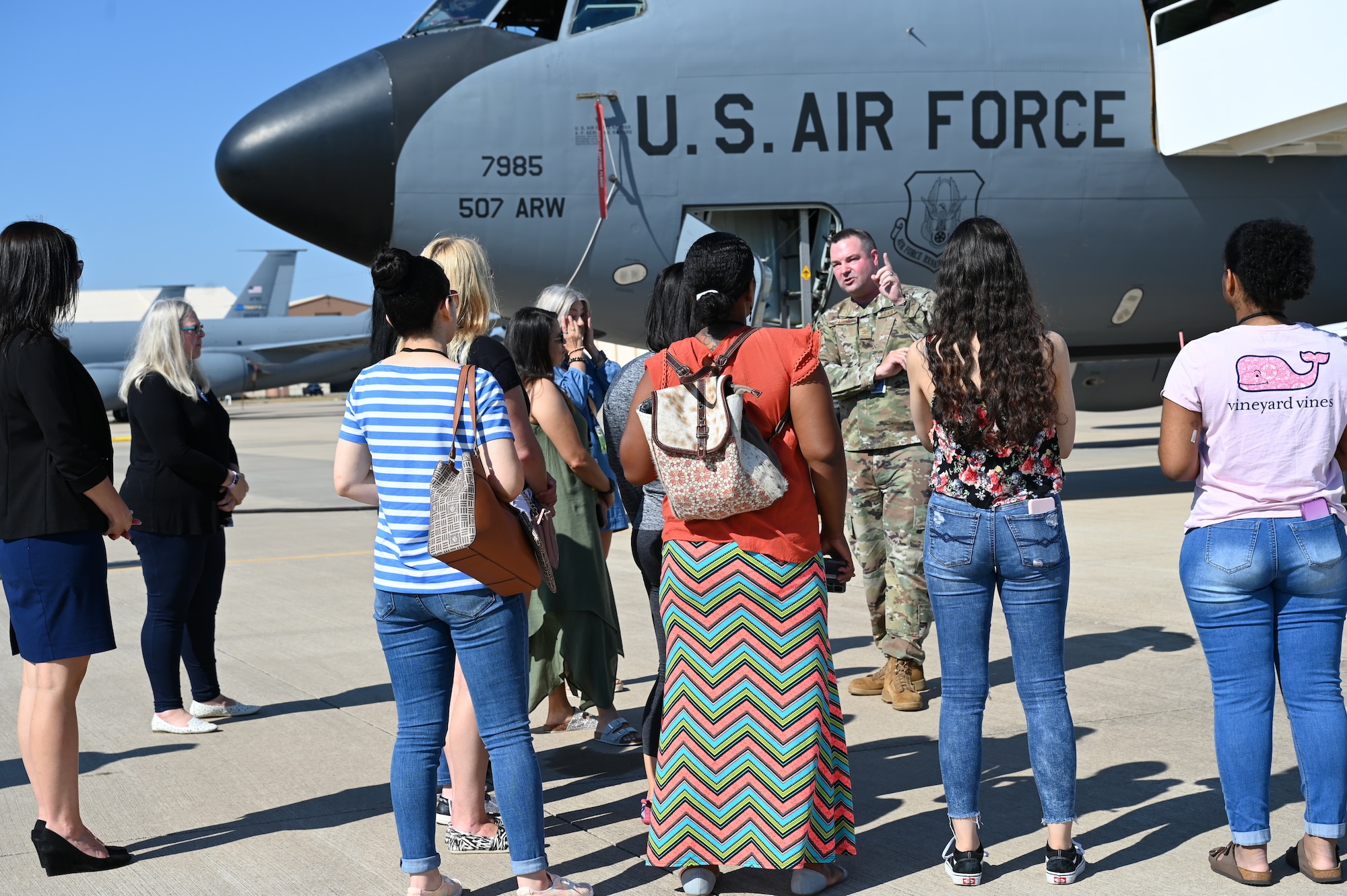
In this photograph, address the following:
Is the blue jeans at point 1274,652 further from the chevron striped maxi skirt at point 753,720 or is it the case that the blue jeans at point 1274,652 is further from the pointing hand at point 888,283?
the pointing hand at point 888,283

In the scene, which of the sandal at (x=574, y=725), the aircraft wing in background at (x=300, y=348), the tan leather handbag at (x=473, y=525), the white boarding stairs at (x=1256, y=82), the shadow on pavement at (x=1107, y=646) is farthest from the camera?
the aircraft wing in background at (x=300, y=348)

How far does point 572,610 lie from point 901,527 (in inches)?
62.3

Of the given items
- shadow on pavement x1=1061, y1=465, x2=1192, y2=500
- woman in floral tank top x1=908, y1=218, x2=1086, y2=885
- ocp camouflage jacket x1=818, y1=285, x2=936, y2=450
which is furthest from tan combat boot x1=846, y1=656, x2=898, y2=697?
shadow on pavement x1=1061, y1=465, x2=1192, y2=500

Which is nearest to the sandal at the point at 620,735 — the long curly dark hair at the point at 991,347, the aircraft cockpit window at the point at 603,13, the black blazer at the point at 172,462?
the black blazer at the point at 172,462

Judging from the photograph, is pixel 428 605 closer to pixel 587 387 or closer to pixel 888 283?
pixel 587 387

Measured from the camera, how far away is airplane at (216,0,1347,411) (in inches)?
360

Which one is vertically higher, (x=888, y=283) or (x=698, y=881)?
(x=888, y=283)

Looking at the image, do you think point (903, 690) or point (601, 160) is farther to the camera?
point (601, 160)

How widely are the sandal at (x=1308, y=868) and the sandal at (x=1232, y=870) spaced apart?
13cm

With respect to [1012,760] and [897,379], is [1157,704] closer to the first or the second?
[1012,760]

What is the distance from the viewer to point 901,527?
5441 millimetres

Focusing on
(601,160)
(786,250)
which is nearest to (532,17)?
(601,160)

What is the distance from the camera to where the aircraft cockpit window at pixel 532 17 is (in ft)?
31.3

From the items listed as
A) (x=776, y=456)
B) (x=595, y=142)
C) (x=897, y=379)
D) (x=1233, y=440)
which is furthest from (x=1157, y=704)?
(x=595, y=142)
